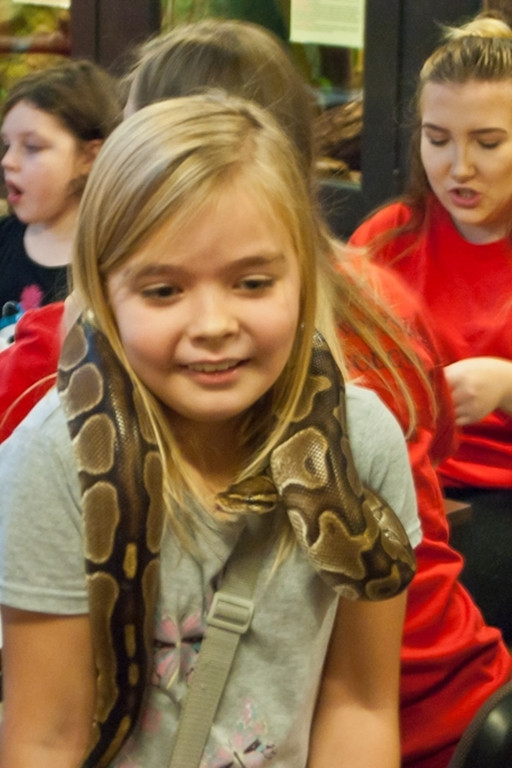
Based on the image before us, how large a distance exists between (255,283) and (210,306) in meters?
0.06

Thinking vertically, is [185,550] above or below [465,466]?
above

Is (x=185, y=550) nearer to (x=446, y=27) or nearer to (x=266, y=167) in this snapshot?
(x=266, y=167)

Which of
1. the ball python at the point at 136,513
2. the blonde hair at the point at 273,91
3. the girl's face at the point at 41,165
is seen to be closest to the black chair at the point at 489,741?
the ball python at the point at 136,513

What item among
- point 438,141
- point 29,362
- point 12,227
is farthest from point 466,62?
point 12,227

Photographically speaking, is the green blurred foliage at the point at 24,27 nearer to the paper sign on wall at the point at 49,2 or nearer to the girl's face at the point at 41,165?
the paper sign on wall at the point at 49,2

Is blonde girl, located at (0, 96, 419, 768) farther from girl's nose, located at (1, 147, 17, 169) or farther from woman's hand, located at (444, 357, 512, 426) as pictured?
girl's nose, located at (1, 147, 17, 169)

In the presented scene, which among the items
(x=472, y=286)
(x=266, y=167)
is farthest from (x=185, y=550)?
(x=472, y=286)

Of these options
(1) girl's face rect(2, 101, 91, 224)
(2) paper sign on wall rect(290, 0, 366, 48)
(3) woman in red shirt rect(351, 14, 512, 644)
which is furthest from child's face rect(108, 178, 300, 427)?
(2) paper sign on wall rect(290, 0, 366, 48)

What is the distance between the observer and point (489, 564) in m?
2.15

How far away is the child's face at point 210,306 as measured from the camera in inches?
45.1

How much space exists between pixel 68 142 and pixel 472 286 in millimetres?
1194

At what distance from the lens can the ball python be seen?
117 centimetres

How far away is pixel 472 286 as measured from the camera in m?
2.50

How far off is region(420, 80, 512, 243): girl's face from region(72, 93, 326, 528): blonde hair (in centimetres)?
125
